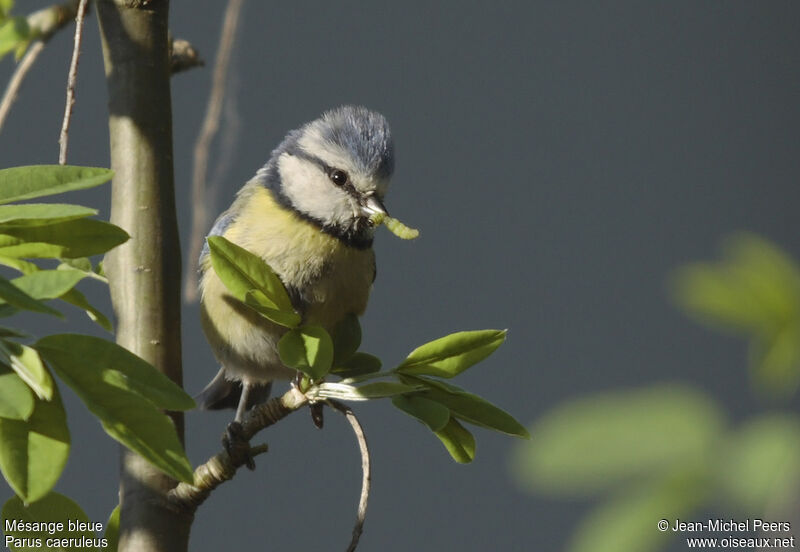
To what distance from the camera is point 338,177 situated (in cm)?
178

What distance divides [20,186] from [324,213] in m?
0.92

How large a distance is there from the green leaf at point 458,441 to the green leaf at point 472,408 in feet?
0.08

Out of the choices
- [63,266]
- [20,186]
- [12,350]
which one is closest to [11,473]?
[12,350]

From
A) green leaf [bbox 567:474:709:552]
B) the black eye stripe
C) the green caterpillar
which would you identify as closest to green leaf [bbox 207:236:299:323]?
the green caterpillar

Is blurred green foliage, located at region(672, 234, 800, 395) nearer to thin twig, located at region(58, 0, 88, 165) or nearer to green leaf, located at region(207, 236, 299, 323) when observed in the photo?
green leaf, located at region(207, 236, 299, 323)

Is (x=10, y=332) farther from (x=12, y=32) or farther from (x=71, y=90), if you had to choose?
(x=71, y=90)

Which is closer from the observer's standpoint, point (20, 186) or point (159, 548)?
point (20, 186)

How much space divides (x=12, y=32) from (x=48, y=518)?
483mm

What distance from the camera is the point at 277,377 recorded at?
1.79 metres

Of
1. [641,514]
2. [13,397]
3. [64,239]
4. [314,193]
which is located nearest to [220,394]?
[314,193]

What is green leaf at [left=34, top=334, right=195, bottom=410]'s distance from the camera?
0.80 metres

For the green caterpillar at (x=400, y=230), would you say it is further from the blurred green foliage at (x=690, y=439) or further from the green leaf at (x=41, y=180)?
the blurred green foliage at (x=690, y=439)

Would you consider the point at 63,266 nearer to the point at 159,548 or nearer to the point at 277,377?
the point at 159,548

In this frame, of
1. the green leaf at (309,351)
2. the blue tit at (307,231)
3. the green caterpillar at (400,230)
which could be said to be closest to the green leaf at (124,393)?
the green leaf at (309,351)
